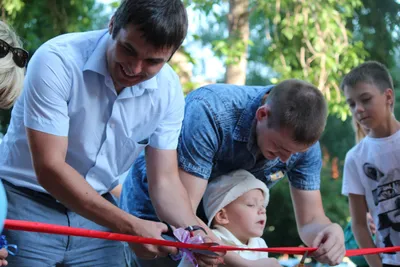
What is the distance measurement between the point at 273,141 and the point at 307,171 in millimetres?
431

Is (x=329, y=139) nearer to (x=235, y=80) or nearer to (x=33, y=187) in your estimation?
(x=235, y=80)

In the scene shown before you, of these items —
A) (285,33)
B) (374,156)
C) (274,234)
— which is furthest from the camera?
(274,234)

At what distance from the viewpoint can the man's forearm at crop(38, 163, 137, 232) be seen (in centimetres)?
231

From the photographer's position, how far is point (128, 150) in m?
2.73

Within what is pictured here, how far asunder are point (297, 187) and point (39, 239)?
1328 millimetres

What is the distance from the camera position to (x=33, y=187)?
2611 mm

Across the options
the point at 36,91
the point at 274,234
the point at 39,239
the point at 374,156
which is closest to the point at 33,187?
the point at 39,239

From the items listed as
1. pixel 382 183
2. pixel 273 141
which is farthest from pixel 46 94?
pixel 382 183

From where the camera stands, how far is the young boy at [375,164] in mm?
3756

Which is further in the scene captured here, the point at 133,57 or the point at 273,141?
the point at 273,141

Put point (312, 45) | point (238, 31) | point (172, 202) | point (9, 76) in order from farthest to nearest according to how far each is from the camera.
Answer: point (312, 45), point (238, 31), point (172, 202), point (9, 76)

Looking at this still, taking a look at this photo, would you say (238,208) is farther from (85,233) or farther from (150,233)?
(85,233)

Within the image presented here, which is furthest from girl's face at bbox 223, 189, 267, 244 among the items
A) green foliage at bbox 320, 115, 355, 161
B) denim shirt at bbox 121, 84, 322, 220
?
green foliage at bbox 320, 115, 355, 161

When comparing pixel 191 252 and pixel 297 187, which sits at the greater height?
pixel 191 252
